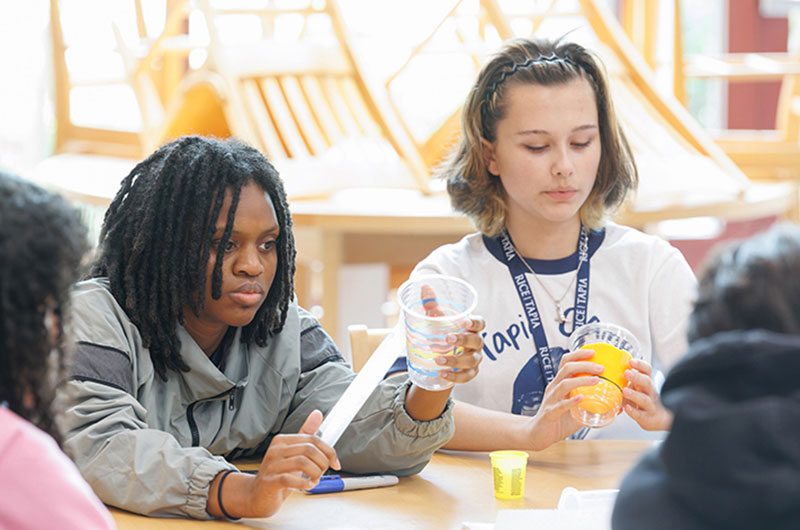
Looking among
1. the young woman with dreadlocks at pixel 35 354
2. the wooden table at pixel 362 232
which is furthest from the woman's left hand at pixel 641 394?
the wooden table at pixel 362 232

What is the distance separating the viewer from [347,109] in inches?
132

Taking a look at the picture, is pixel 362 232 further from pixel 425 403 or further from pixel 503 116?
pixel 425 403

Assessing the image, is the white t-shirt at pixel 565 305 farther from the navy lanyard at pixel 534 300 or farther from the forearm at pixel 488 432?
the forearm at pixel 488 432

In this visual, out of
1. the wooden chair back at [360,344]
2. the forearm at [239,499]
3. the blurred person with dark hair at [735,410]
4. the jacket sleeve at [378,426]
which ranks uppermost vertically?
the blurred person with dark hair at [735,410]

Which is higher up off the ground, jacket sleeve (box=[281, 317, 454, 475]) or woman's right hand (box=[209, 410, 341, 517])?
woman's right hand (box=[209, 410, 341, 517])

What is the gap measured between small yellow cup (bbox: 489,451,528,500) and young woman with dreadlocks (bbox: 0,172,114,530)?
578mm

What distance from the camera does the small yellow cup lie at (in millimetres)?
1278

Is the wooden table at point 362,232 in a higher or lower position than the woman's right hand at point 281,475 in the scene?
lower

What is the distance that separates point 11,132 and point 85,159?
131cm

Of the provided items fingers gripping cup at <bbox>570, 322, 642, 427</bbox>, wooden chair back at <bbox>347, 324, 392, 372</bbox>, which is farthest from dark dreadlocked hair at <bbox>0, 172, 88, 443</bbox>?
wooden chair back at <bbox>347, 324, 392, 372</bbox>

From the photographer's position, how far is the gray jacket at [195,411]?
1.21 metres

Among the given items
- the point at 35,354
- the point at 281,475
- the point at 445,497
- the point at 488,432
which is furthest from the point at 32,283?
the point at 488,432

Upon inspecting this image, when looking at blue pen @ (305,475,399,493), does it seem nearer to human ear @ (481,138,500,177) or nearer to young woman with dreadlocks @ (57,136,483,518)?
young woman with dreadlocks @ (57,136,483,518)

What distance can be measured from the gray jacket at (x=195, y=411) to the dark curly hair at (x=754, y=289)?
69cm
